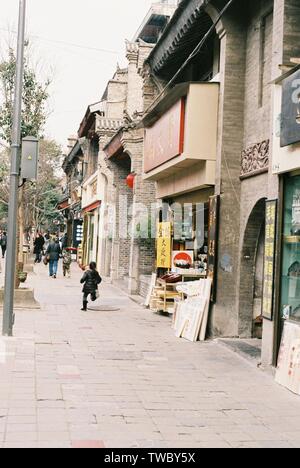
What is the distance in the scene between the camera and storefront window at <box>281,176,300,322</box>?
8.80m

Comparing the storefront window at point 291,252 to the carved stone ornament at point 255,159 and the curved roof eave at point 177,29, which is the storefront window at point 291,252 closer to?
the carved stone ornament at point 255,159

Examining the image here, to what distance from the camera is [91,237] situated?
32344 mm

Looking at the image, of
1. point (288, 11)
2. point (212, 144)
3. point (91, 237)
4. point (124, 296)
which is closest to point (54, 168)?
point (91, 237)

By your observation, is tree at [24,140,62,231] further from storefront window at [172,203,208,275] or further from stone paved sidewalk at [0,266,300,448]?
stone paved sidewalk at [0,266,300,448]

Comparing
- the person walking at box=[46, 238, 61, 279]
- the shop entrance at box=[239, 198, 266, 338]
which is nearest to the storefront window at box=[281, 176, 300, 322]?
the shop entrance at box=[239, 198, 266, 338]

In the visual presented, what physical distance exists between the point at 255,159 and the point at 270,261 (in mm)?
2542

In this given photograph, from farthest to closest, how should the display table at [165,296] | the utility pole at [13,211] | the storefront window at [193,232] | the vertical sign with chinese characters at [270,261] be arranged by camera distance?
the storefront window at [193,232]
the display table at [165,296]
the utility pole at [13,211]
the vertical sign with chinese characters at [270,261]

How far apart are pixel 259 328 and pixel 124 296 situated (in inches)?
335

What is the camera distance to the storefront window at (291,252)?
880 centimetres

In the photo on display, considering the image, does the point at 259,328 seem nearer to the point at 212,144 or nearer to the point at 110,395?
the point at 212,144

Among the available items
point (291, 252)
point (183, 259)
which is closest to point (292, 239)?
point (291, 252)

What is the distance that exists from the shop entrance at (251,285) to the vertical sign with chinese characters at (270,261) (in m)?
2.06

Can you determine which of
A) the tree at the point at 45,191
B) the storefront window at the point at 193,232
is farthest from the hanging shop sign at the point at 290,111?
the tree at the point at 45,191

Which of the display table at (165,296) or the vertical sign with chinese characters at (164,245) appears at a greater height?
the vertical sign with chinese characters at (164,245)
